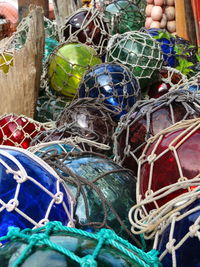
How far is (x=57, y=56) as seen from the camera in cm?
395

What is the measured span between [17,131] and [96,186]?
1.51 m

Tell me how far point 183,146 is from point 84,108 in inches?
46.5

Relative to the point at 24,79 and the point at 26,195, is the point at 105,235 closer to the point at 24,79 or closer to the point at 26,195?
the point at 26,195

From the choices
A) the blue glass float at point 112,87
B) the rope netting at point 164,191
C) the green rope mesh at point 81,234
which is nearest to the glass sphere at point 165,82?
the blue glass float at point 112,87

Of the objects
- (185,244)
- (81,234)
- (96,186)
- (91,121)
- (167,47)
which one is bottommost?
(167,47)

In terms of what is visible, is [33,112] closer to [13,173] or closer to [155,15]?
[13,173]

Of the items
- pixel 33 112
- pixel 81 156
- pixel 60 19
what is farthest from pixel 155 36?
pixel 81 156

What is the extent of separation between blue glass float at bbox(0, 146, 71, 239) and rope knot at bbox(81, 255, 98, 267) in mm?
453

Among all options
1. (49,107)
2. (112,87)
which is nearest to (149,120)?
(112,87)

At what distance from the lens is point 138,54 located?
3689mm

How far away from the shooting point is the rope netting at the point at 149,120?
218 centimetres

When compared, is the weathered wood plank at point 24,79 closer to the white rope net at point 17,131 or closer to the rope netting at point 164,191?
the white rope net at point 17,131

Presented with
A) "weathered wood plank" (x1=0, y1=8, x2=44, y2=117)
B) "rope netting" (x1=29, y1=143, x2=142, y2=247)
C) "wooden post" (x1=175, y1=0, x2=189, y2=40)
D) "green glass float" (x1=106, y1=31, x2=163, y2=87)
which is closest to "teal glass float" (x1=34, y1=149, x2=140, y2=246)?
"rope netting" (x1=29, y1=143, x2=142, y2=247)

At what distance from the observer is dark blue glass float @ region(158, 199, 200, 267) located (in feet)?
4.29
